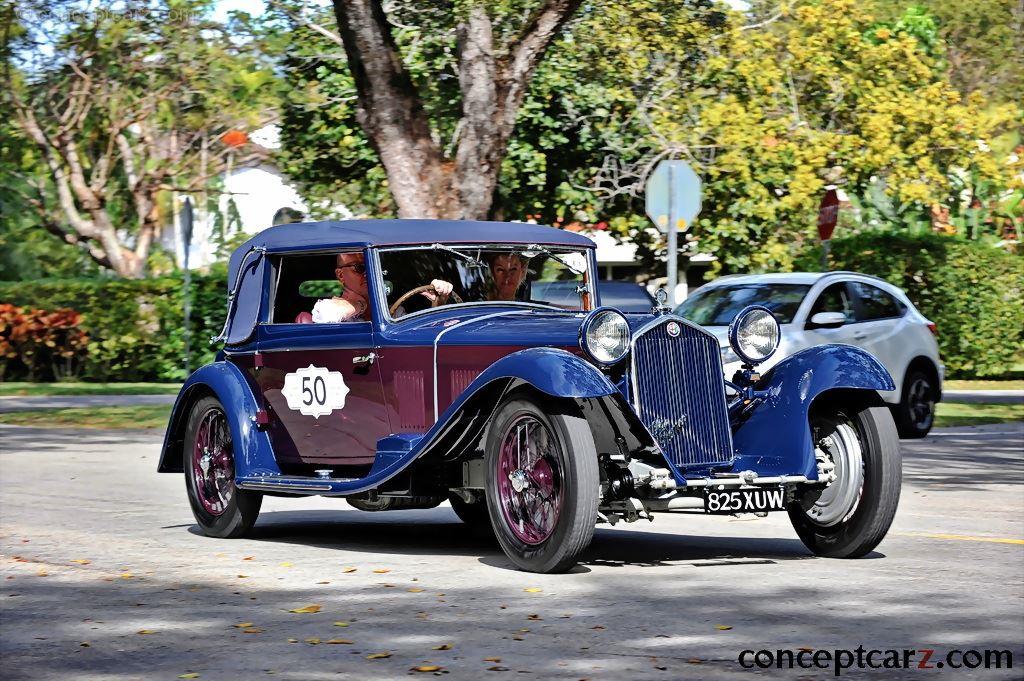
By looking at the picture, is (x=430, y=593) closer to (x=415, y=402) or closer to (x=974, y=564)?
(x=415, y=402)

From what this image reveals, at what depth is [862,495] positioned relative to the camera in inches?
350

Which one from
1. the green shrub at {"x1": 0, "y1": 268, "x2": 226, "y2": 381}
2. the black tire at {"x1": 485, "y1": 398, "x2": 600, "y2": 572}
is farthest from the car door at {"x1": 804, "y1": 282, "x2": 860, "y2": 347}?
the green shrub at {"x1": 0, "y1": 268, "x2": 226, "y2": 381}

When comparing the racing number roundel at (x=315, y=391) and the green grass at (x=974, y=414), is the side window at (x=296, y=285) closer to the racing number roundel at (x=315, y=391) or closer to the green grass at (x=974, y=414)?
the racing number roundel at (x=315, y=391)

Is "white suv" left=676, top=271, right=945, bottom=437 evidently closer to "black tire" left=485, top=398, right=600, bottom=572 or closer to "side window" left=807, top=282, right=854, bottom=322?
"side window" left=807, top=282, right=854, bottom=322

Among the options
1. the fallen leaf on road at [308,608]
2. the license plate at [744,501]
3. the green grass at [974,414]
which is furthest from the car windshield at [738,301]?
the fallen leaf on road at [308,608]

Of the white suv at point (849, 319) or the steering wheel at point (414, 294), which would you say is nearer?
the steering wheel at point (414, 294)

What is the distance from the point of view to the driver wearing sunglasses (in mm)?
9766

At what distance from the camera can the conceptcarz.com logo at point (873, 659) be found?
594cm

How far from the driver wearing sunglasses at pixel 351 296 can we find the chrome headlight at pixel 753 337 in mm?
1732

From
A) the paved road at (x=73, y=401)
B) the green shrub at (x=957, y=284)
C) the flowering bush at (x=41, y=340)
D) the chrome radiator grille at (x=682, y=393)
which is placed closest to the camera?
the chrome radiator grille at (x=682, y=393)

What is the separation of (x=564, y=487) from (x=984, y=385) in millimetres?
23673

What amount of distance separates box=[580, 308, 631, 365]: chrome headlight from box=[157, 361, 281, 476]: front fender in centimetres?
257

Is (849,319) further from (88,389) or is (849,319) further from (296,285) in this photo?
(88,389)

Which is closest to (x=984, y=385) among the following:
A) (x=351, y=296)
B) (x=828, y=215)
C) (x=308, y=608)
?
(x=828, y=215)
